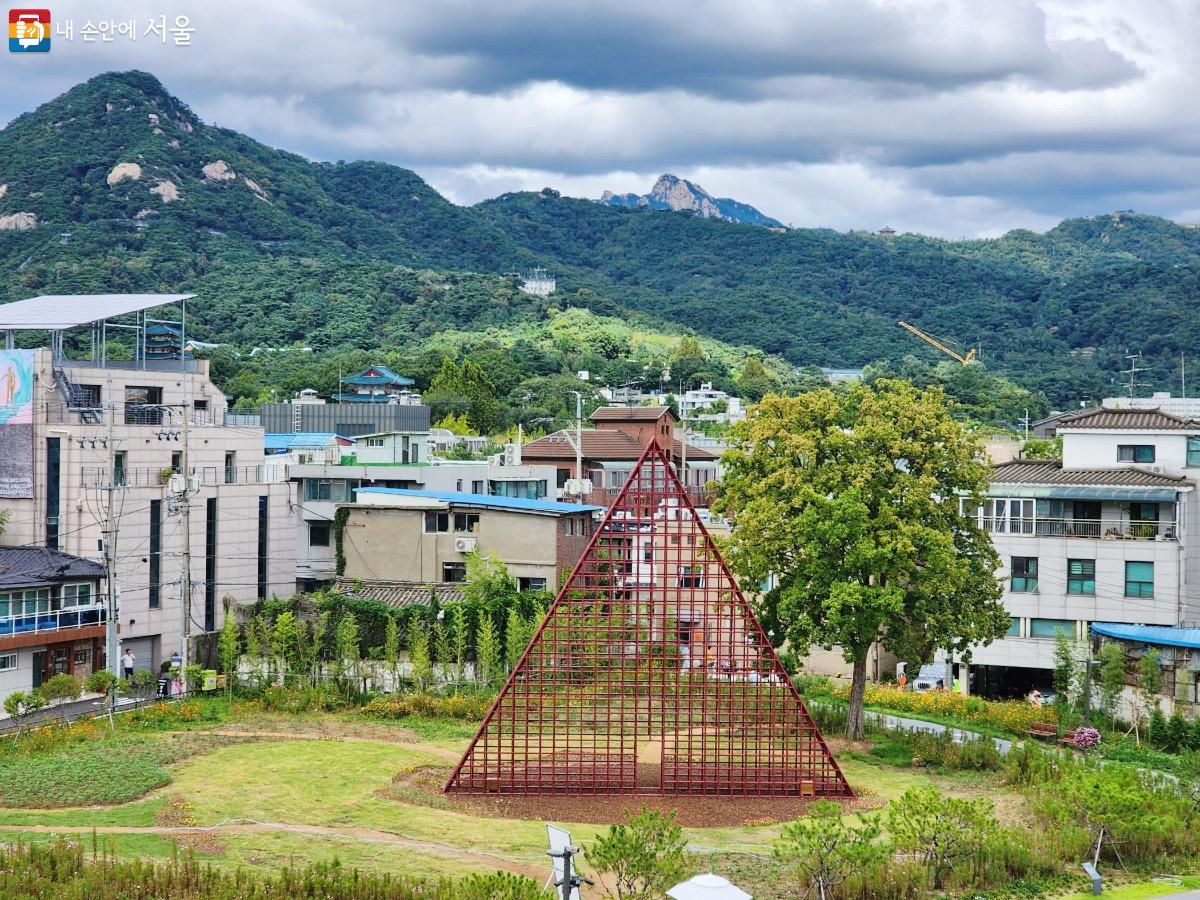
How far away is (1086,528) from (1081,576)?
1293 mm

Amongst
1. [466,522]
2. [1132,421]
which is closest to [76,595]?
[466,522]

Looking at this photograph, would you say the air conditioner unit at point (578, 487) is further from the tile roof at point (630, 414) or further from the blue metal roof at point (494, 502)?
the tile roof at point (630, 414)

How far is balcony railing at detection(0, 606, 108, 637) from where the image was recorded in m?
29.2

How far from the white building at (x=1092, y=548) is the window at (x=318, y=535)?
19039mm

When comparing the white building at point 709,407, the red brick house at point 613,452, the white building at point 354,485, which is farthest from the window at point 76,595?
the white building at point 709,407

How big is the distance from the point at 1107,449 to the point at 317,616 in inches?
869

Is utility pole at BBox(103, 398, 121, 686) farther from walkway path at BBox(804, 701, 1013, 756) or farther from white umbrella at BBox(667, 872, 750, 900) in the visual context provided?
white umbrella at BBox(667, 872, 750, 900)

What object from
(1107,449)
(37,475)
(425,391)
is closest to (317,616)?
(37,475)

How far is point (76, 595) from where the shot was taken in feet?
103

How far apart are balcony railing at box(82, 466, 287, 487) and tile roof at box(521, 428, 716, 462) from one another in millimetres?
15082

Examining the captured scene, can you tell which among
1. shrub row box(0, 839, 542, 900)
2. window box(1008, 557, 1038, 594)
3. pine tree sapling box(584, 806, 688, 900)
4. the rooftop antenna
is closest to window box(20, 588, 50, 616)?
shrub row box(0, 839, 542, 900)

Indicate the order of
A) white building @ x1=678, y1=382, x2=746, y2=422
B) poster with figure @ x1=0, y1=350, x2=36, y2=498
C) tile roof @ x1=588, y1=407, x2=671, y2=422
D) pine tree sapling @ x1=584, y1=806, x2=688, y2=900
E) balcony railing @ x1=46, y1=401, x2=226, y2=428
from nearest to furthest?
pine tree sapling @ x1=584, y1=806, x2=688, y2=900 < poster with figure @ x1=0, y1=350, x2=36, y2=498 < balcony railing @ x1=46, y1=401, x2=226, y2=428 < tile roof @ x1=588, y1=407, x2=671, y2=422 < white building @ x1=678, y1=382, x2=746, y2=422

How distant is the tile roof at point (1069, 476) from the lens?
3538cm

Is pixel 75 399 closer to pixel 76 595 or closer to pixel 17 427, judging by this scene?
pixel 17 427
